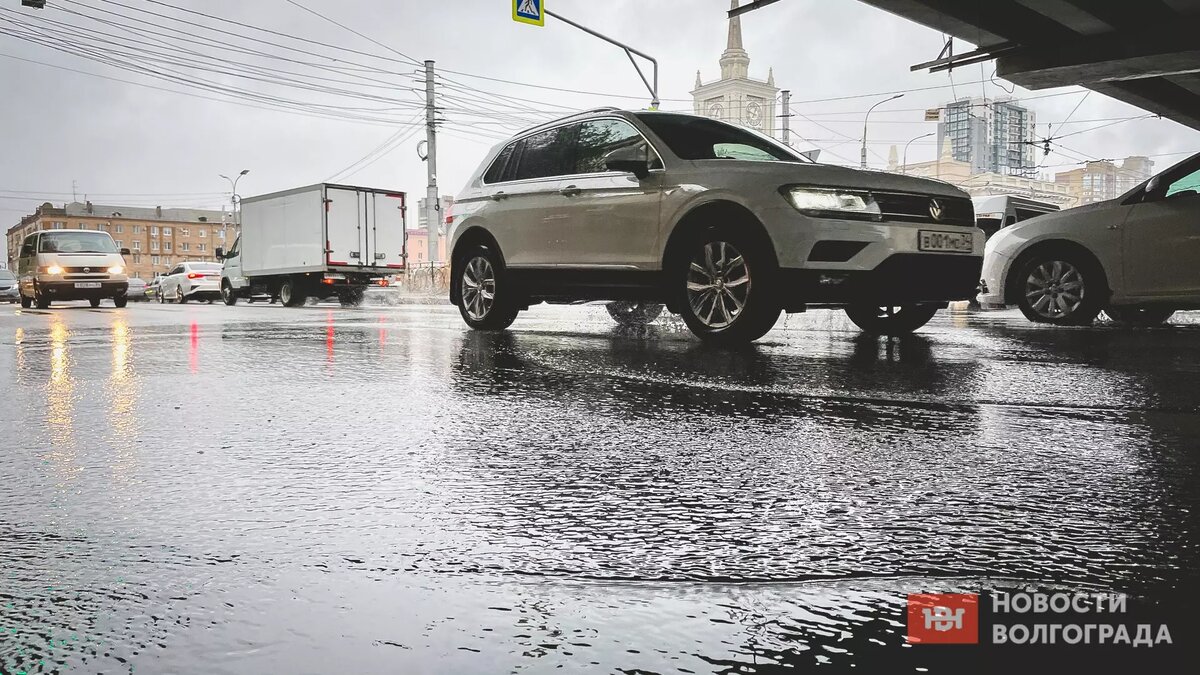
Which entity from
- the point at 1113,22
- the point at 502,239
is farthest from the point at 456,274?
the point at 1113,22

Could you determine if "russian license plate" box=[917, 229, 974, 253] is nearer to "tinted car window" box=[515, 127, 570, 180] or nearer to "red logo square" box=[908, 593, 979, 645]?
"tinted car window" box=[515, 127, 570, 180]

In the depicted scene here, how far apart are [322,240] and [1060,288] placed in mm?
18180

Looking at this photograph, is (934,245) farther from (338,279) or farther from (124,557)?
(338,279)

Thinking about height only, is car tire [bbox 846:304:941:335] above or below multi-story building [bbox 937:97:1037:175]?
below

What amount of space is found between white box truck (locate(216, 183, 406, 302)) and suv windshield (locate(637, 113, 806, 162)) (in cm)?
1738

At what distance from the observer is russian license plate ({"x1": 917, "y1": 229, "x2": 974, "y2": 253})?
24.6ft

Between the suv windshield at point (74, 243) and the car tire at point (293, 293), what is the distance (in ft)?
13.8

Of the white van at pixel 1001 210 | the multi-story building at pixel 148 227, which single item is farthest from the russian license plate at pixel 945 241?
the multi-story building at pixel 148 227

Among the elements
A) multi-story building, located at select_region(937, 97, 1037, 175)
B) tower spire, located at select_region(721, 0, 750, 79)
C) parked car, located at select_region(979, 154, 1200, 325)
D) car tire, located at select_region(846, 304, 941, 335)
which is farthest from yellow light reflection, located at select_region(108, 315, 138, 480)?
tower spire, located at select_region(721, 0, 750, 79)

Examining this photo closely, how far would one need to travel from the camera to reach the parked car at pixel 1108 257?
948cm

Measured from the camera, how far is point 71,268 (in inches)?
934

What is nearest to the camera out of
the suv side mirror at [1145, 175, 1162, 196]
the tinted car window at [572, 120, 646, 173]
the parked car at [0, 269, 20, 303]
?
the tinted car window at [572, 120, 646, 173]

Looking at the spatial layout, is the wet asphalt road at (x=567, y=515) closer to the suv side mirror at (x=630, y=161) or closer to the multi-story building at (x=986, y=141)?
the suv side mirror at (x=630, y=161)

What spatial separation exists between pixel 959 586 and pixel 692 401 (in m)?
2.88
